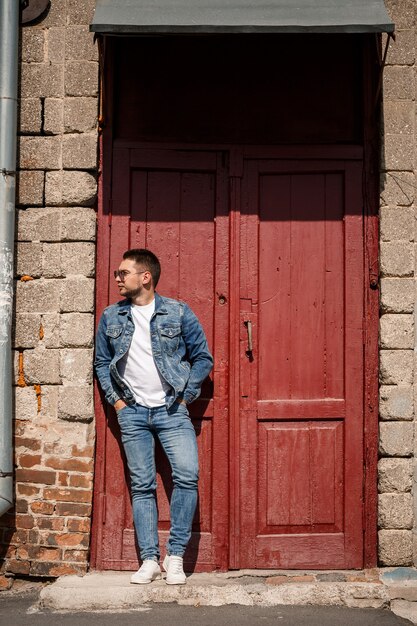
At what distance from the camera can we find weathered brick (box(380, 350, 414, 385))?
502 centimetres

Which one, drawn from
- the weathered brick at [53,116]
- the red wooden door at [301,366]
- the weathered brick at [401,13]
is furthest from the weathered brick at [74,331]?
the weathered brick at [401,13]

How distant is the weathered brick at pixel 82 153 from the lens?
5.06 metres

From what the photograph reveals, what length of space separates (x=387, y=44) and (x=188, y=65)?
1.41 metres

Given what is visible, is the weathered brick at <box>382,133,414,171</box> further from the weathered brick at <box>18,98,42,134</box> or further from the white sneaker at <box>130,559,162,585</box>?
the white sneaker at <box>130,559,162,585</box>

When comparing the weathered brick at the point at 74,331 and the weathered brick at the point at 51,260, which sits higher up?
the weathered brick at the point at 51,260

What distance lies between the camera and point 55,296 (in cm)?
502

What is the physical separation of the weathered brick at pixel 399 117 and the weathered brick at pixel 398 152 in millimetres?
43

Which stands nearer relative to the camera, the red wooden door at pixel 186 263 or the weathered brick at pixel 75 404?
the weathered brick at pixel 75 404

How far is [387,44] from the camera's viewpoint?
189 inches

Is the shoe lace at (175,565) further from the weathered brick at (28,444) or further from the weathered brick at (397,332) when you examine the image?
the weathered brick at (397,332)

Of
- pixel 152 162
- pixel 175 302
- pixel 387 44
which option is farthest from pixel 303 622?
pixel 387 44

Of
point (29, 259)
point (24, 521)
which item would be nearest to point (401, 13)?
point (29, 259)

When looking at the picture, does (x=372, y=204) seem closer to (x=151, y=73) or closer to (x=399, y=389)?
(x=399, y=389)

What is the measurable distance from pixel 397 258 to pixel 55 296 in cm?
238
